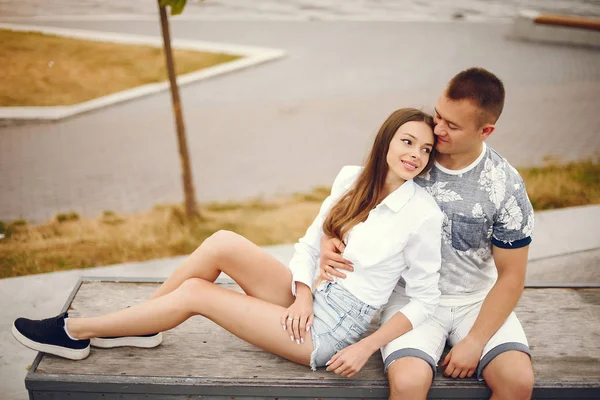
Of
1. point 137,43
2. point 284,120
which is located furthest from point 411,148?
point 137,43

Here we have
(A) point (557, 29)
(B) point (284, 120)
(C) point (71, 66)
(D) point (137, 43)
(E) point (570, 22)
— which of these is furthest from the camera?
(A) point (557, 29)

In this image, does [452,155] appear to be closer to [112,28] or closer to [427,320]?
[427,320]

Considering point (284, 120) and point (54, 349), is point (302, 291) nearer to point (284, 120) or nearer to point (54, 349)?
point (54, 349)

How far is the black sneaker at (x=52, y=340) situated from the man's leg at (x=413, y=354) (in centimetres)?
133

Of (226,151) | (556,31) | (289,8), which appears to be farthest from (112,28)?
(556,31)

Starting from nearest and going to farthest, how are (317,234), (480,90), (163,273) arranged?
(480,90)
(317,234)
(163,273)

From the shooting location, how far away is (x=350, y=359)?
8.18ft

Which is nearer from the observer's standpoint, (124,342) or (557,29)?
(124,342)

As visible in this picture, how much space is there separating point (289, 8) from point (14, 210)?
8.44 meters

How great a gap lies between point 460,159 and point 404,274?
56cm

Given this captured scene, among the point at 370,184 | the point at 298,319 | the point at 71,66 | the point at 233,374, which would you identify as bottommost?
the point at 233,374

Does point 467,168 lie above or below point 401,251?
above

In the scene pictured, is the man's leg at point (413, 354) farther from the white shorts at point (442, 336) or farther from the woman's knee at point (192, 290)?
the woman's knee at point (192, 290)

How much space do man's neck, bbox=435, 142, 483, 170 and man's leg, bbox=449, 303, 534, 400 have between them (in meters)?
0.71
